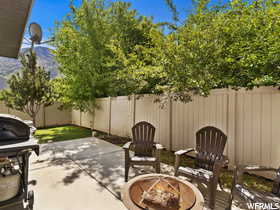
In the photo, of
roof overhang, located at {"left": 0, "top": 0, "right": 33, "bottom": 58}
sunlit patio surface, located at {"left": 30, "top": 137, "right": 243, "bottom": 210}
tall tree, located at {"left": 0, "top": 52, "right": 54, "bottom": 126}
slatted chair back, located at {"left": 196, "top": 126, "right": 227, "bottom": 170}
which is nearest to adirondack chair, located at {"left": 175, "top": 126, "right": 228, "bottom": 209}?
slatted chair back, located at {"left": 196, "top": 126, "right": 227, "bottom": 170}

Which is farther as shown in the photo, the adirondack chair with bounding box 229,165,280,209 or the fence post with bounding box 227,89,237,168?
the fence post with bounding box 227,89,237,168

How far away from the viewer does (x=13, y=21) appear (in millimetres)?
2811

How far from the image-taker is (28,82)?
6652 millimetres

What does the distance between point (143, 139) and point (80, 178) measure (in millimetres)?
1496

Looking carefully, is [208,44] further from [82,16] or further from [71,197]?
[82,16]

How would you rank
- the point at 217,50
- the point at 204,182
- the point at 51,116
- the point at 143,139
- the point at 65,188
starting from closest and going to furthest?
the point at 204,182 → the point at 65,188 → the point at 217,50 → the point at 143,139 → the point at 51,116

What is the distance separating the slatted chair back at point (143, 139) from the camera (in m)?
3.44

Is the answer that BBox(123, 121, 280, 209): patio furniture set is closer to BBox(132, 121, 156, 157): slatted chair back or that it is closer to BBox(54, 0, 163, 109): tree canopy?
BBox(132, 121, 156, 157): slatted chair back

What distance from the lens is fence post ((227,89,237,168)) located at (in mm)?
3311

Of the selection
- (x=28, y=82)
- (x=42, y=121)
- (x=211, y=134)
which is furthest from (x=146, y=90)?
(x=42, y=121)

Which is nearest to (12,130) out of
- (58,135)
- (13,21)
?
(13,21)

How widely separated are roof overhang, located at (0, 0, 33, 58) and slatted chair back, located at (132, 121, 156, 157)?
9.59 feet

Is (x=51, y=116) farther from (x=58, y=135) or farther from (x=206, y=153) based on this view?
(x=206, y=153)

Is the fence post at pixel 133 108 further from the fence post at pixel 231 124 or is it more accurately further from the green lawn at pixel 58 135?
the fence post at pixel 231 124
